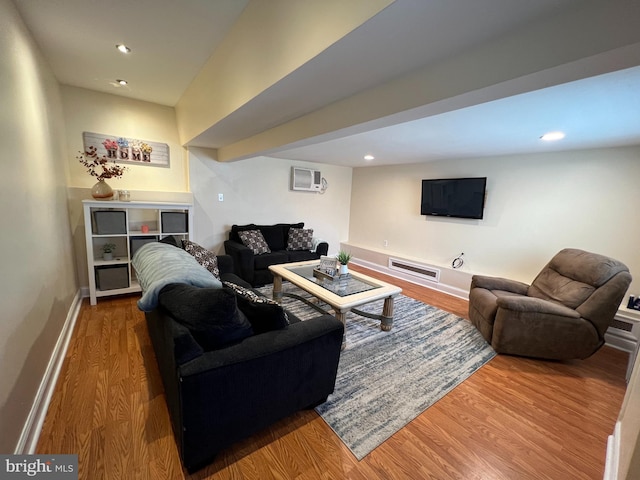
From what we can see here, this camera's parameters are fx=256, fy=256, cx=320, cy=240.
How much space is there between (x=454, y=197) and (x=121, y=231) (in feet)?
15.2

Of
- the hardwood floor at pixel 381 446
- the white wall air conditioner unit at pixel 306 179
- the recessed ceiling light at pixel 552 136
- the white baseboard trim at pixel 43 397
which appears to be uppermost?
the recessed ceiling light at pixel 552 136

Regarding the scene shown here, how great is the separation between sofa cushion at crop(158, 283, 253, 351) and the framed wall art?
307cm

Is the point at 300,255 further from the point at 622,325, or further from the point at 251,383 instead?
the point at 622,325

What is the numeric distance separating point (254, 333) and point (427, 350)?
1.79 m

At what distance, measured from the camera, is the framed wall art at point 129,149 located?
3.23 meters

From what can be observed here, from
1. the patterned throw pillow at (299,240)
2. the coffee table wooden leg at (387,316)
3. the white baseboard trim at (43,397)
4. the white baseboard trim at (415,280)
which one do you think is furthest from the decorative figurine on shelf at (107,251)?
the white baseboard trim at (415,280)

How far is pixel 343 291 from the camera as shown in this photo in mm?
2584

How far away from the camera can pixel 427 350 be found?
8.04 feet

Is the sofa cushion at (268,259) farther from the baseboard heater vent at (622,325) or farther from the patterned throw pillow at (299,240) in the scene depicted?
the baseboard heater vent at (622,325)

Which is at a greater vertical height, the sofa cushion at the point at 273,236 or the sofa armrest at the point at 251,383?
the sofa cushion at the point at 273,236

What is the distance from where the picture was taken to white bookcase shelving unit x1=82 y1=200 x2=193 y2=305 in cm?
299

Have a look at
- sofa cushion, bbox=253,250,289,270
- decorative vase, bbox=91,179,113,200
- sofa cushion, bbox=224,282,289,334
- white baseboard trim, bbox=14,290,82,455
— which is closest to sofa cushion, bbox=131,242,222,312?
sofa cushion, bbox=224,282,289,334

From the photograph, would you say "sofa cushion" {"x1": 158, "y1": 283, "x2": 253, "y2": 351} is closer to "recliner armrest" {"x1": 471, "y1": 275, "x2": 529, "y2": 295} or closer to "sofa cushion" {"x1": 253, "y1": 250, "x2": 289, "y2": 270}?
"sofa cushion" {"x1": 253, "y1": 250, "x2": 289, "y2": 270}

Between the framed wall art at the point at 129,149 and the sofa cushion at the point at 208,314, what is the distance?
10.1 feet
